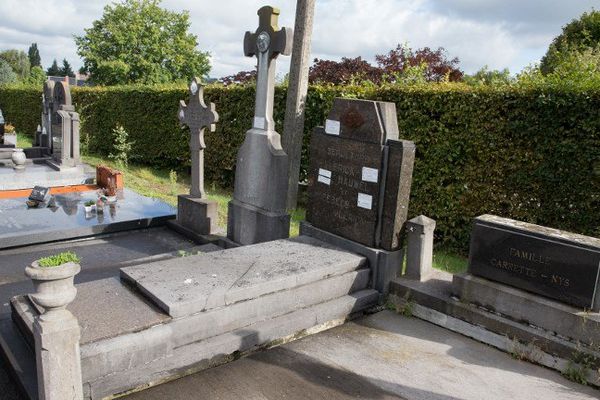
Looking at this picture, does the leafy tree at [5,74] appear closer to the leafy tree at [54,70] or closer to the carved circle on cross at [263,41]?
the carved circle on cross at [263,41]

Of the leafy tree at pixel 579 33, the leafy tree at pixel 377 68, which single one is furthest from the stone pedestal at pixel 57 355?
the leafy tree at pixel 579 33

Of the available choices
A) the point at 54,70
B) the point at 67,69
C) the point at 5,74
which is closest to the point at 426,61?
the point at 5,74

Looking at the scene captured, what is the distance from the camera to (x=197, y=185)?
327 inches

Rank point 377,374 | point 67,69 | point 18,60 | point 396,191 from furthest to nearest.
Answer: point 67,69
point 18,60
point 396,191
point 377,374

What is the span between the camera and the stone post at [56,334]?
9.91 feet

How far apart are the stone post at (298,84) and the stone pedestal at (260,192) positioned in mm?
3402

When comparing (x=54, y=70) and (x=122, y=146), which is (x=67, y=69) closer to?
(x=54, y=70)

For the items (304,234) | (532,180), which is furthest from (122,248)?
(532,180)

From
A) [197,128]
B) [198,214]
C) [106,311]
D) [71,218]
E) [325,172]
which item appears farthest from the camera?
[71,218]

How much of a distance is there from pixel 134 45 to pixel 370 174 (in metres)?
34.5

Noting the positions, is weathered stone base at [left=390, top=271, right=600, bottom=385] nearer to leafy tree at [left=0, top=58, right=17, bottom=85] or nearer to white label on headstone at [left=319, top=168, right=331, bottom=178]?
white label on headstone at [left=319, top=168, right=331, bottom=178]

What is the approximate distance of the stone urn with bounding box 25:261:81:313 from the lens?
298 cm

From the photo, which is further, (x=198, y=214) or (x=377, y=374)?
(x=198, y=214)

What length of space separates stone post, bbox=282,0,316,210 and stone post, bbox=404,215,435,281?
17.4ft
